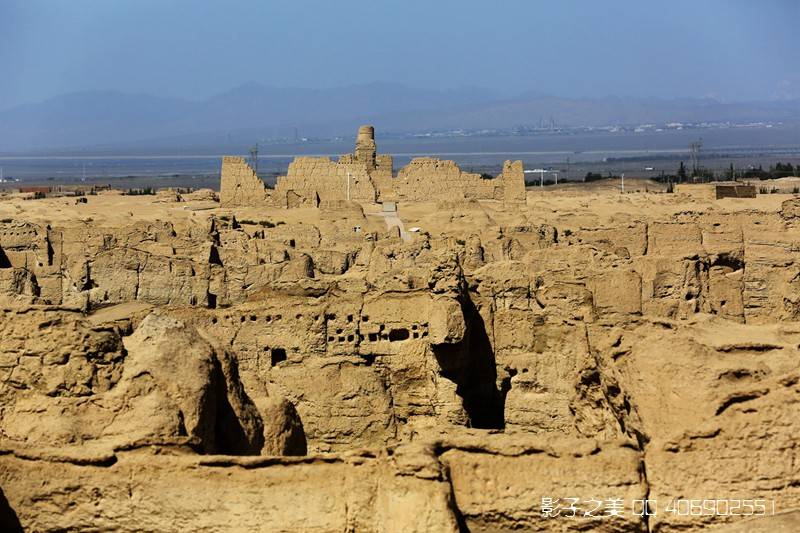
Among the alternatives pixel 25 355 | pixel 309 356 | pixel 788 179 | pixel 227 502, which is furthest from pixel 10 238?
pixel 788 179

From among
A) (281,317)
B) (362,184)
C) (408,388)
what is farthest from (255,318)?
(362,184)

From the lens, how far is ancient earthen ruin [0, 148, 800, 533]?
747 cm

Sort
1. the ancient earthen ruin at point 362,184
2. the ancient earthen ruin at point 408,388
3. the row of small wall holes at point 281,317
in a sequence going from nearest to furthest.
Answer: the ancient earthen ruin at point 408,388 → the row of small wall holes at point 281,317 → the ancient earthen ruin at point 362,184

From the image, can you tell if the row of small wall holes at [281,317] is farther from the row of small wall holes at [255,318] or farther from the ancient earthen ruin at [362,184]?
the ancient earthen ruin at [362,184]

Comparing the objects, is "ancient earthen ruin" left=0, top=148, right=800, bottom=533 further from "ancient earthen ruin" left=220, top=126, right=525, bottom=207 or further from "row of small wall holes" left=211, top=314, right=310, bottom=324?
"ancient earthen ruin" left=220, top=126, right=525, bottom=207

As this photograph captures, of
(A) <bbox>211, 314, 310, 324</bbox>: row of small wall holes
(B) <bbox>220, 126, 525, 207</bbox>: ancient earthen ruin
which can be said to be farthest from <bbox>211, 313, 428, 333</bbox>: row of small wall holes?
(B) <bbox>220, 126, 525, 207</bbox>: ancient earthen ruin

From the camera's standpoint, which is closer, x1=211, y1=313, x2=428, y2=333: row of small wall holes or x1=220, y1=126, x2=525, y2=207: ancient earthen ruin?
x1=211, y1=313, x2=428, y2=333: row of small wall holes

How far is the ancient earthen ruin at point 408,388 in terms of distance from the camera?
7473 mm

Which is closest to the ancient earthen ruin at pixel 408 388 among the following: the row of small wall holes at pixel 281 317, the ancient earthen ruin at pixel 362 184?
the row of small wall holes at pixel 281 317

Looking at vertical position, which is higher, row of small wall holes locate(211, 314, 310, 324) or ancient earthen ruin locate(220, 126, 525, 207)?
row of small wall holes locate(211, 314, 310, 324)

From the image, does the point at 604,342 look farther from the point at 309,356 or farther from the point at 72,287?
the point at 72,287

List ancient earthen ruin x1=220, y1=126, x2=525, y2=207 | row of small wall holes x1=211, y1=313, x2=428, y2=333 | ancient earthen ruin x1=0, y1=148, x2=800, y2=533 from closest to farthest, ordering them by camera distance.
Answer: ancient earthen ruin x1=0, y1=148, x2=800, y2=533, row of small wall holes x1=211, y1=313, x2=428, y2=333, ancient earthen ruin x1=220, y1=126, x2=525, y2=207

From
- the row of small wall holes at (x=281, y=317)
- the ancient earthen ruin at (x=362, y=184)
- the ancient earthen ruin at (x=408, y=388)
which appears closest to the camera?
the ancient earthen ruin at (x=408, y=388)

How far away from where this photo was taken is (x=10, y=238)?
25.4 metres
